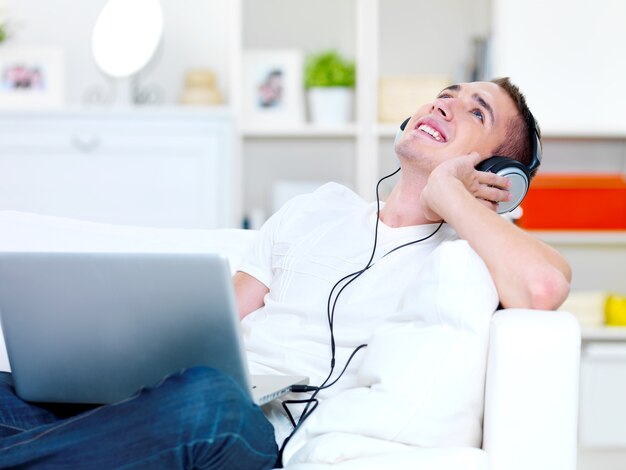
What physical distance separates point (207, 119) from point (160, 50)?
0.59m

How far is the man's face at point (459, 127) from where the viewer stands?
188 cm

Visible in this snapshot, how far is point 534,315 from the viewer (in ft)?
4.91

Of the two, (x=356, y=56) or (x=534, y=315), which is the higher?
(x=356, y=56)

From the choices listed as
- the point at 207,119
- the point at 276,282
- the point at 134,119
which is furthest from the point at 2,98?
the point at 276,282

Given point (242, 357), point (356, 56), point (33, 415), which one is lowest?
point (33, 415)

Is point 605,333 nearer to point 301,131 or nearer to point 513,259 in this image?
point 301,131

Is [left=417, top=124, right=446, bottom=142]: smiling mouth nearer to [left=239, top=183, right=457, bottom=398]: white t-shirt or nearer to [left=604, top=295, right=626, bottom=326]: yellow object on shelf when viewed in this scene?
[left=239, top=183, right=457, bottom=398]: white t-shirt

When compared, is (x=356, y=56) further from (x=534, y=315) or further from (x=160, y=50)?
(x=534, y=315)

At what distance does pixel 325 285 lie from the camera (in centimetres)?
180

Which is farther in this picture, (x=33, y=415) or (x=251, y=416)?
(x=33, y=415)

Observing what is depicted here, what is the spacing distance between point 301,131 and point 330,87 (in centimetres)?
21

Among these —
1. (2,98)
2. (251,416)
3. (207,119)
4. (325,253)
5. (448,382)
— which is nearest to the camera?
(251,416)

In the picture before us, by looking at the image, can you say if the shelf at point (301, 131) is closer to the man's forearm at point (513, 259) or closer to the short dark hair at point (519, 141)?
the short dark hair at point (519, 141)

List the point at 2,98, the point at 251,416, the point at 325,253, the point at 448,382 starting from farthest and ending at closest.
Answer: the point at 2,98, the point at 325,253, the point at 448,382, the point at 251,416
